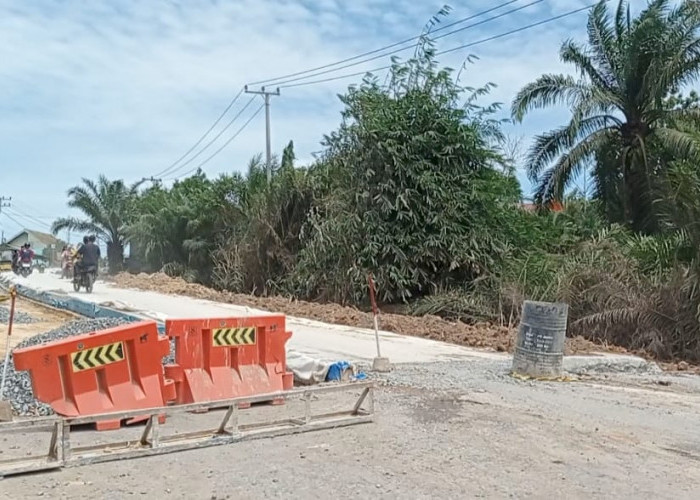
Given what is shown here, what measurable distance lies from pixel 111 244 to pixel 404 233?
32.8 metres

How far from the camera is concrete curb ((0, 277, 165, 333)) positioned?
16.9 meters

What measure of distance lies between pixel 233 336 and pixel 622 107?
2019 centimetres

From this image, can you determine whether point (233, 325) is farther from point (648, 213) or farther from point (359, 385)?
point (648, 213)

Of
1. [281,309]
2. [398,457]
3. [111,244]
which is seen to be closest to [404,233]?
[281,309]

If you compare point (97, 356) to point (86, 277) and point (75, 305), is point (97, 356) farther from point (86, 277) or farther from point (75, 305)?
point (86, 277)

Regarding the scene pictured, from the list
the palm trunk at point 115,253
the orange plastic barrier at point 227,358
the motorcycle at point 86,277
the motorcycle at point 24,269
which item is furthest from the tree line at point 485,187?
the palm trunk at point 115,253

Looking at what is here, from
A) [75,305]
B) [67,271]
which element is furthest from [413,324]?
[67,271]

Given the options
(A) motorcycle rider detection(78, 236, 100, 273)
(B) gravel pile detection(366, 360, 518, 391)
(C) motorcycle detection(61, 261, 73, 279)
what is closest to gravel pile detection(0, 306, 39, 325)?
(A) motorcycle rider detection(78, 236, 100, 273)

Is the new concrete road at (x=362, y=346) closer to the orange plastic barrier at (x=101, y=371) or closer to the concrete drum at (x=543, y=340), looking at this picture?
the concrete drum at (x=543, y=340)

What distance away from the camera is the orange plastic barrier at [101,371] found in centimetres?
680

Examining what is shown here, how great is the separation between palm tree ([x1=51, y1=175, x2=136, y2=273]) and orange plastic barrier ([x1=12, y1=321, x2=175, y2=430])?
42.3 m

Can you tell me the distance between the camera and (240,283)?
3011cm

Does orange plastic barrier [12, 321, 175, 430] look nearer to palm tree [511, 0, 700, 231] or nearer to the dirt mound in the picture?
the dirt mound

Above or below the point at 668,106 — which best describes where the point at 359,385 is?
below
